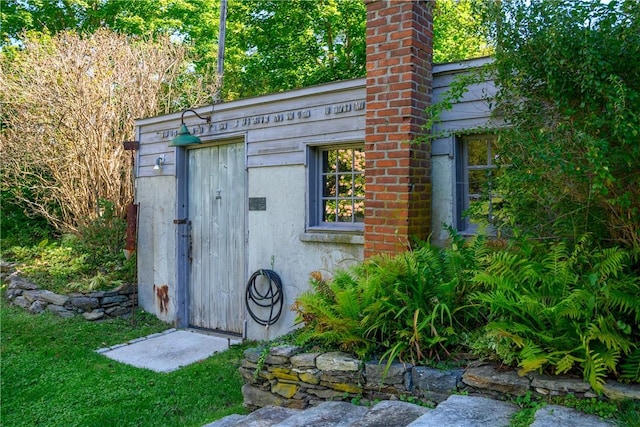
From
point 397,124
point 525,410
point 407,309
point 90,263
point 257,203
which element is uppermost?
point 397,124

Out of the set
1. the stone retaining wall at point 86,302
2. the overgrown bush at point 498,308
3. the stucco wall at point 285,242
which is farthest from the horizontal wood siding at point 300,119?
the stone retaining wall at point 86,302

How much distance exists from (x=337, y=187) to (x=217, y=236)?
6.52ft

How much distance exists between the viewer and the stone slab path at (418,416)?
2566 millimetres

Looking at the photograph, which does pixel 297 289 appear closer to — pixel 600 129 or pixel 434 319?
pixel 434 319

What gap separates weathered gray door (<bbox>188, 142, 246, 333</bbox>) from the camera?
6.46 meters

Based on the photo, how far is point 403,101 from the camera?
453 cm

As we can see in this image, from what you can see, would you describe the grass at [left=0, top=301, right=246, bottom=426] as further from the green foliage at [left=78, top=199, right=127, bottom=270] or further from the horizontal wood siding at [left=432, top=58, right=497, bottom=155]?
the horizontal wood siding at [left=432, top=58, right=497, bottom=155]

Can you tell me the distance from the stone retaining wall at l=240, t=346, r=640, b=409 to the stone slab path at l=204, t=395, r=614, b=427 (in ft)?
0.39

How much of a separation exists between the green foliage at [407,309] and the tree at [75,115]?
6993 millimetres

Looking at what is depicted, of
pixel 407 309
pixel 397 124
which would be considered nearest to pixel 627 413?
pixel 407 309

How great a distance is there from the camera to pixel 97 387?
483cm

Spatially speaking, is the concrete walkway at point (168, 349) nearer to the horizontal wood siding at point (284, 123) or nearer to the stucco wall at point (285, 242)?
the stucco wall at point (285, 242)

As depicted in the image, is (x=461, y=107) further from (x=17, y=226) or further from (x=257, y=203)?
(x=17, y=226)

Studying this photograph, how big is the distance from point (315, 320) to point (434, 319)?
38.1 inches
